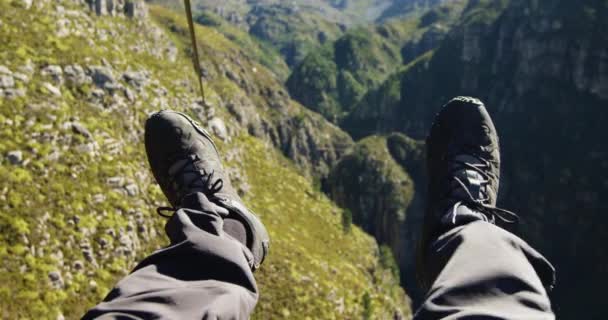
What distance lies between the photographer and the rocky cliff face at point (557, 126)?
10881cm

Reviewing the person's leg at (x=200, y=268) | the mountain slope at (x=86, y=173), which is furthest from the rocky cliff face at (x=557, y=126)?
the person's leg at (x=200, y=268)

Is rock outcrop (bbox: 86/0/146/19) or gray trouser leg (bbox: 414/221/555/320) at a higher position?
gray trouser leg (bbox: 414/221/555/320)

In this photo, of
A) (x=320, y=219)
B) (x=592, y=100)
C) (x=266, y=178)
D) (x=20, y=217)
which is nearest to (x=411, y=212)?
(x=592, y=100)

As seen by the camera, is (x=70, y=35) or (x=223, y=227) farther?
(x=70, y=35)

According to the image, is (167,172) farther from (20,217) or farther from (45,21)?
(45,21)

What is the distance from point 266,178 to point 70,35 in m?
21.9

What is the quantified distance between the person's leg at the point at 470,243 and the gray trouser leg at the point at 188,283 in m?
1.32

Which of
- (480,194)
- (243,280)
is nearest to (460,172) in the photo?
(480,194)

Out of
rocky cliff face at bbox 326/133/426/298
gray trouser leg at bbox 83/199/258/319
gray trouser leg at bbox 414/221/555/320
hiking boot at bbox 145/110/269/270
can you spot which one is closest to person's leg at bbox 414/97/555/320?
gray trouser leg at bbox 414/221/555/320

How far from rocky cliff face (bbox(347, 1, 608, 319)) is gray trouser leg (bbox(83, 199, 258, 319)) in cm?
11944

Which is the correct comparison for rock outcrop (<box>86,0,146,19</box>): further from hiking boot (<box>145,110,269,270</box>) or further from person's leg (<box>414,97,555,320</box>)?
person's leg (<box>414,97,555,320</box>)

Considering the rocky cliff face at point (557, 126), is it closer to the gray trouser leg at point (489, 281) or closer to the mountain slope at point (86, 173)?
the mountain slope at point (86, 173)

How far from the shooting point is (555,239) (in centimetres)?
11469

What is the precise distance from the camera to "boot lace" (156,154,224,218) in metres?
4.87
